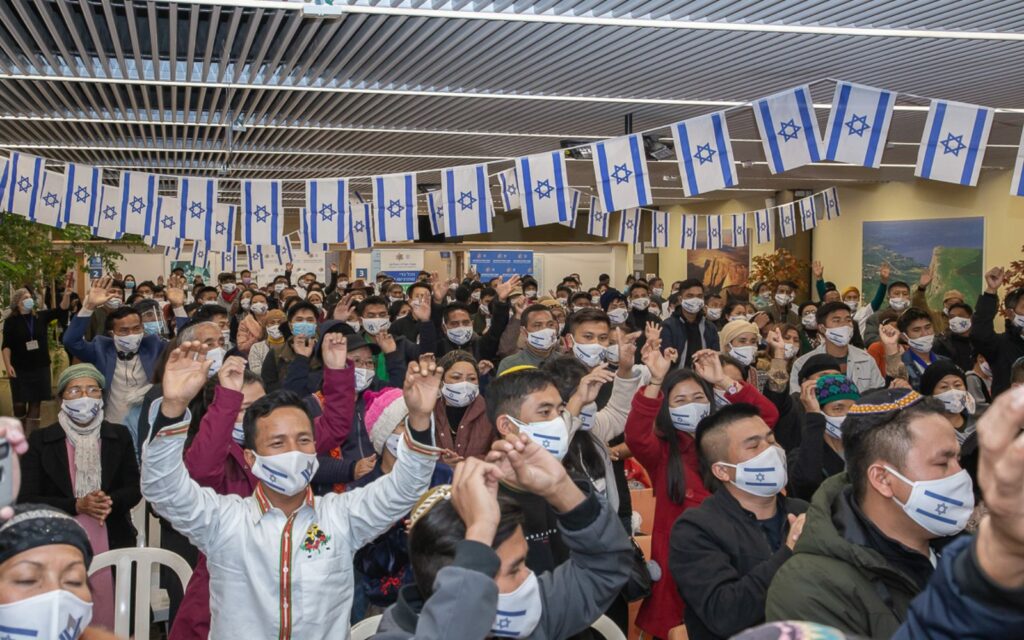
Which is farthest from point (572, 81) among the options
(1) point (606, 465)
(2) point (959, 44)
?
(1) point (606, 465)

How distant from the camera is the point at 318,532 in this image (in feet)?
10.1

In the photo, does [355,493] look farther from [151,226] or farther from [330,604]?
[151,226]

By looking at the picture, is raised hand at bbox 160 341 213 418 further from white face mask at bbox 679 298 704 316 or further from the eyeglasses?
white face mask at bbox 679 298 704 316

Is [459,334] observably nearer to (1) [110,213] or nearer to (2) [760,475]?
(1) [110,213]

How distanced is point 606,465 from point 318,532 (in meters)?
1.55

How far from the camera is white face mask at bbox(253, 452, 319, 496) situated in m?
3.15

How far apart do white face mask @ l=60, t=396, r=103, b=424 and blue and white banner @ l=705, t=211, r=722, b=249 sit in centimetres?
1103

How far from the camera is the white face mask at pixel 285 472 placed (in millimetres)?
3146

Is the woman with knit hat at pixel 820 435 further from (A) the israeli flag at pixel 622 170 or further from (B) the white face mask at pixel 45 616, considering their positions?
(A) the israeli flag at pixel 622 170

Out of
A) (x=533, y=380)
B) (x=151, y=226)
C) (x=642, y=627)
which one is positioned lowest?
(x=642, y=627)

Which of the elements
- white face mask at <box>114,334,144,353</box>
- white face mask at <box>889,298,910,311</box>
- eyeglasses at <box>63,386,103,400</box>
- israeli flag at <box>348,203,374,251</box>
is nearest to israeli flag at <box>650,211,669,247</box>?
white face mask at <box>889,298,910,311</box>

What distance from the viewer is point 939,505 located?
2717 mm

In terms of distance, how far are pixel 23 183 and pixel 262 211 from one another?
2326 mm

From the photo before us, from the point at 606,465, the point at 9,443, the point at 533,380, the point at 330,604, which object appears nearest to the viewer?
the point at 9,443
